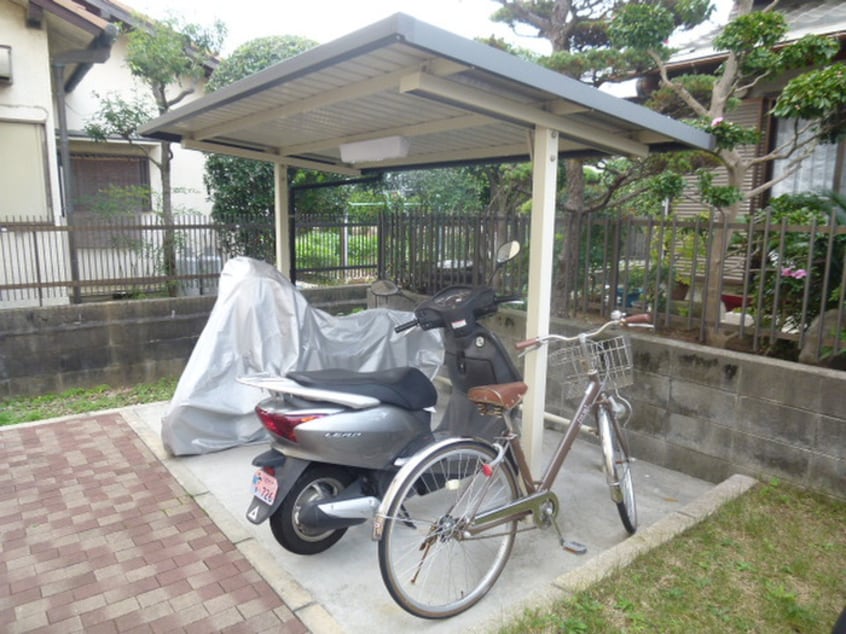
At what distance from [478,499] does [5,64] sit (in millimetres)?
7582

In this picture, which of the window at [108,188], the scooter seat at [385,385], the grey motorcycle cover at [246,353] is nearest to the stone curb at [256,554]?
the grey motorcycle cover at [246,353]

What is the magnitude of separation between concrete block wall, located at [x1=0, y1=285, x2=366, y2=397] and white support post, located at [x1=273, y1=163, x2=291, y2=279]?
118cm

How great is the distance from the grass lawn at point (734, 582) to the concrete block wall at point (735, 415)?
0.97 feet

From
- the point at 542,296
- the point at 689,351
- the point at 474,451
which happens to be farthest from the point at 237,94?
the point at 689,351

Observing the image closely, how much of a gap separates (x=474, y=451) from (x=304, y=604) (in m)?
1.02

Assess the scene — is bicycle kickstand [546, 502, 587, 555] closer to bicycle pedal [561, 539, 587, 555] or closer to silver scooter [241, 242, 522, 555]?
bicycle pedal [561, 539, 587, 555]

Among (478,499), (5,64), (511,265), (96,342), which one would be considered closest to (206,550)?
(478,499)

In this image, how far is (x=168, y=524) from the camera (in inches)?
135

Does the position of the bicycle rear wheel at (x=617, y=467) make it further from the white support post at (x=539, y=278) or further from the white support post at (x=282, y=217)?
the white support post at (x=282, y=217)

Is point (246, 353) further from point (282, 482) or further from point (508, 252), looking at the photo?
point (508, 252)

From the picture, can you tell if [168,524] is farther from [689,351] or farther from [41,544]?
[689,351]

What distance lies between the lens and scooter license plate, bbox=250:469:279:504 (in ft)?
9.34

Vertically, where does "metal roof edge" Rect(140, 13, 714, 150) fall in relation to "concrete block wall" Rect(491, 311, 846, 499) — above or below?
above

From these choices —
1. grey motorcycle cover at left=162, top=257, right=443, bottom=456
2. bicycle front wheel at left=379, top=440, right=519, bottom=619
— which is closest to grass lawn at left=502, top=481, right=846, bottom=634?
bicycle front wheel at left=379, top=440, right=519, bottom=619
